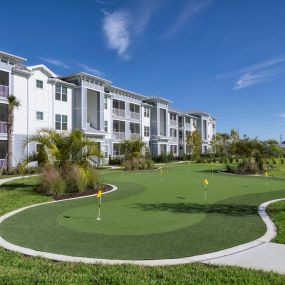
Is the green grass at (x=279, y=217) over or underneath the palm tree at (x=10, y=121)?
underneath

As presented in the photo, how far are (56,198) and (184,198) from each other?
520cm

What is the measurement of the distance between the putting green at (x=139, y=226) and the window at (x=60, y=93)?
22.9m

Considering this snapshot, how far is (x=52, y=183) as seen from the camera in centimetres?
1423

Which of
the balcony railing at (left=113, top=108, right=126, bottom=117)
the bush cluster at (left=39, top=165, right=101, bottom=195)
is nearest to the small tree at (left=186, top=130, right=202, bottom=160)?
the balcony railing at (left=113, top=108, right=126, bottom=117)

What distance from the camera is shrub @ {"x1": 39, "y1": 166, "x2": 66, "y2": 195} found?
14.2 meters

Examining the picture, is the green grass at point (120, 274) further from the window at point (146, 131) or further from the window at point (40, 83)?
the window at point (146, 131)

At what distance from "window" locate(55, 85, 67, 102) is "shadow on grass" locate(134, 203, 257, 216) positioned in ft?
81.3

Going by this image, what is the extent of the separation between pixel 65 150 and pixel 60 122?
1930 centimetres

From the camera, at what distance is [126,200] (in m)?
12.6

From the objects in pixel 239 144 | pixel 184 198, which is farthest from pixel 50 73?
pixel 184 198

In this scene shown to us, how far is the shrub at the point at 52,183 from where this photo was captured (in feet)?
46.6

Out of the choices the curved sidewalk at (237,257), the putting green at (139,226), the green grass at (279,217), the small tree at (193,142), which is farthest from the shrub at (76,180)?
the small tree at (193,142)

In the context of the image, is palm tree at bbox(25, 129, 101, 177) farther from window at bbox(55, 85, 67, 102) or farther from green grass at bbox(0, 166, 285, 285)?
window at bbox(55, 85, 67, 102)

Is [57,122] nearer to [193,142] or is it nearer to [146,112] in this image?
[146,112]
